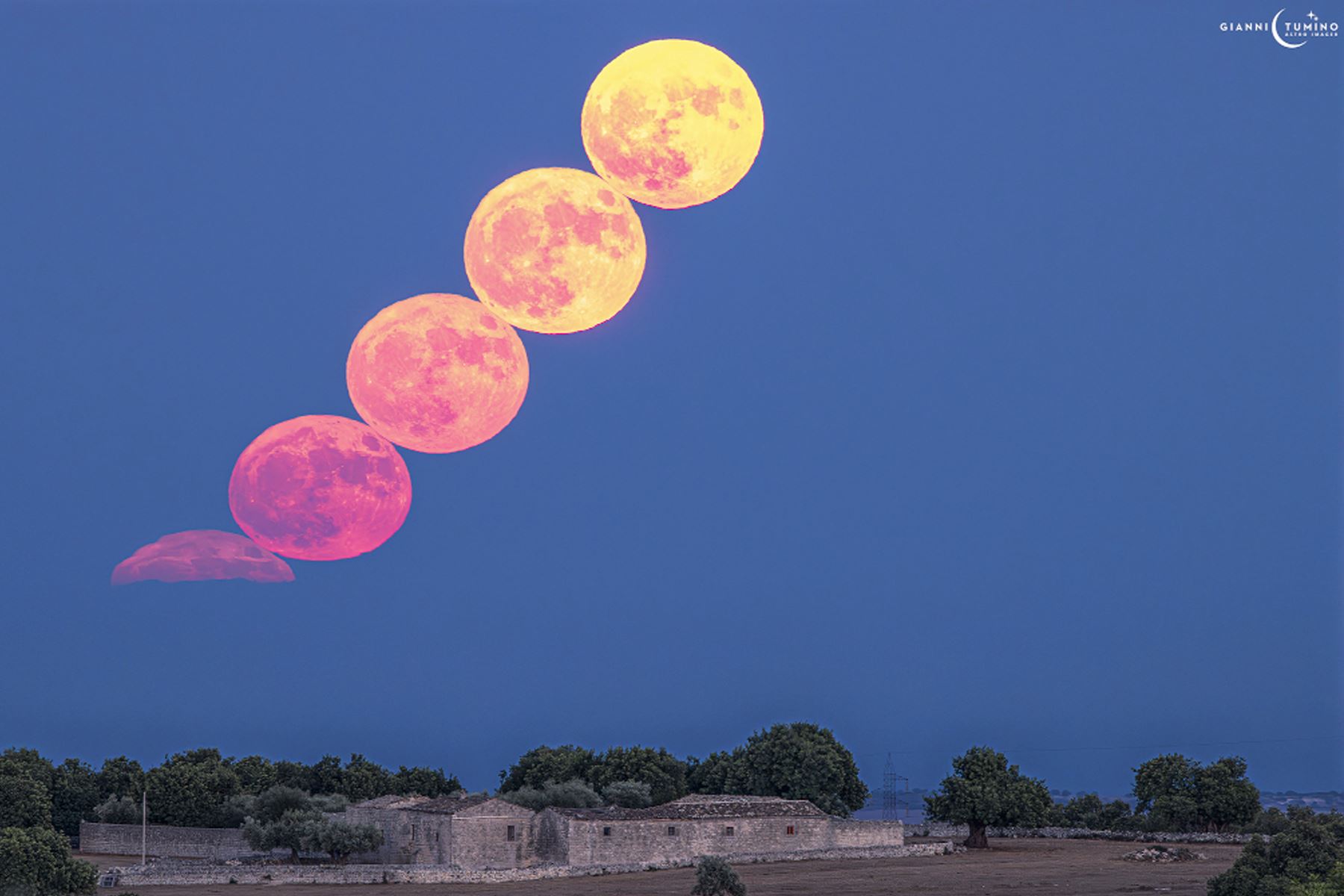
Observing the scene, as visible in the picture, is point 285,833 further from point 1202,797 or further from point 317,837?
point 1202,797

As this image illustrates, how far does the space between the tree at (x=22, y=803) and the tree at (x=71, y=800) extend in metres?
11.1

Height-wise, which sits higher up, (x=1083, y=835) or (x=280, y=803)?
(x=280, y=803)

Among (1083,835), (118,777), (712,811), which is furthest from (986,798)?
(118,777)

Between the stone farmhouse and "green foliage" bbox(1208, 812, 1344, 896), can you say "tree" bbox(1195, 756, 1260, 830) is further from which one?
"green foliage" bbox(1208, 812, 1344, 896)

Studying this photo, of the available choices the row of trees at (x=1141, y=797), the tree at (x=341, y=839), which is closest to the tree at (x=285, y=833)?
the tree at (x=341, y=839)

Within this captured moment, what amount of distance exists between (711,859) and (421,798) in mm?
24254

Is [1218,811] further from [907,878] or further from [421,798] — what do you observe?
[421,798]

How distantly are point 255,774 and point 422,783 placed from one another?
11.5 metres

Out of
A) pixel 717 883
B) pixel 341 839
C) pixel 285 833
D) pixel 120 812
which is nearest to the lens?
pixel 717 883

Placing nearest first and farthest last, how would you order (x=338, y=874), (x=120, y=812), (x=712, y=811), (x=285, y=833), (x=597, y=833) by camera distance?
(x=338, y=874) → (x=597, y=833) → (x=712, y=811) → (x=285, y=833) → (x=120, y=812)

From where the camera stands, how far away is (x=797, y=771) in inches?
3130

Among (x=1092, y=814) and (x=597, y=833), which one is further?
(x=1092, y=814)

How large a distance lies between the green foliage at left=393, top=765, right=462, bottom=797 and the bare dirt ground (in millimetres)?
35117

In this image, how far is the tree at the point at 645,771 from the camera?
84375 mm
